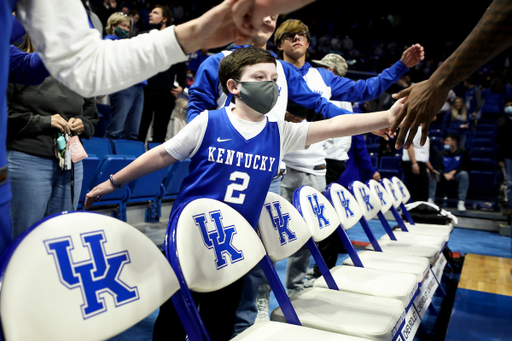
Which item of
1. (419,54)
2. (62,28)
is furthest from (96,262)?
(419,54)

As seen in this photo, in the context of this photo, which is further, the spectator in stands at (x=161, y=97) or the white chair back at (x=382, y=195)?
the spectator in stands at (x=161, y=97)

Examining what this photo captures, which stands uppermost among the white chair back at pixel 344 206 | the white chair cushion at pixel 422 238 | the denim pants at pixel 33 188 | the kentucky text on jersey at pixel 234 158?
the kentucky text on jersey at pixel 234 158

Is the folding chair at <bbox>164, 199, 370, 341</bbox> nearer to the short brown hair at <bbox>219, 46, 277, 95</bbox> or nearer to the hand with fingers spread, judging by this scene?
the short brown hair at <bbox>219, 46, 277, 95</bbox>

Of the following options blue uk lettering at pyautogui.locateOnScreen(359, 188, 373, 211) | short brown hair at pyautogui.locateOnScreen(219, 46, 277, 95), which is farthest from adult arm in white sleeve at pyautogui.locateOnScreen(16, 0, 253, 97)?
blue uk lettering at pyautogui.locateOnScreen(359, 188, 373, 211)

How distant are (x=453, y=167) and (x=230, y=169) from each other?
7657mm

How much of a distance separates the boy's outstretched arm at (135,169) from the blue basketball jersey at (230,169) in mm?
128

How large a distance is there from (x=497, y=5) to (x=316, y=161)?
1661mm

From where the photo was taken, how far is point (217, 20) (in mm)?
858

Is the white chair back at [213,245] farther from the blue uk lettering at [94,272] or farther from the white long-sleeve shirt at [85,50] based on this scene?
the white long-sleeve shirt at [85,50]

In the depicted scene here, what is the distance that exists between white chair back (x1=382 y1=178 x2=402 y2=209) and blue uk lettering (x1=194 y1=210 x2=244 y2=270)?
2.63 m

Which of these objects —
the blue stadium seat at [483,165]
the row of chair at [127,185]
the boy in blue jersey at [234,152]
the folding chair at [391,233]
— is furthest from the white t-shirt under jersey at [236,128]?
the blue stadium seat at [483,165]

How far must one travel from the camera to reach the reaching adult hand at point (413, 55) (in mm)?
2414

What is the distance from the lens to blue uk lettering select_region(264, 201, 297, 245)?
1.72 metres

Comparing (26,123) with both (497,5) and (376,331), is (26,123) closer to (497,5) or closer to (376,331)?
(376,331)
